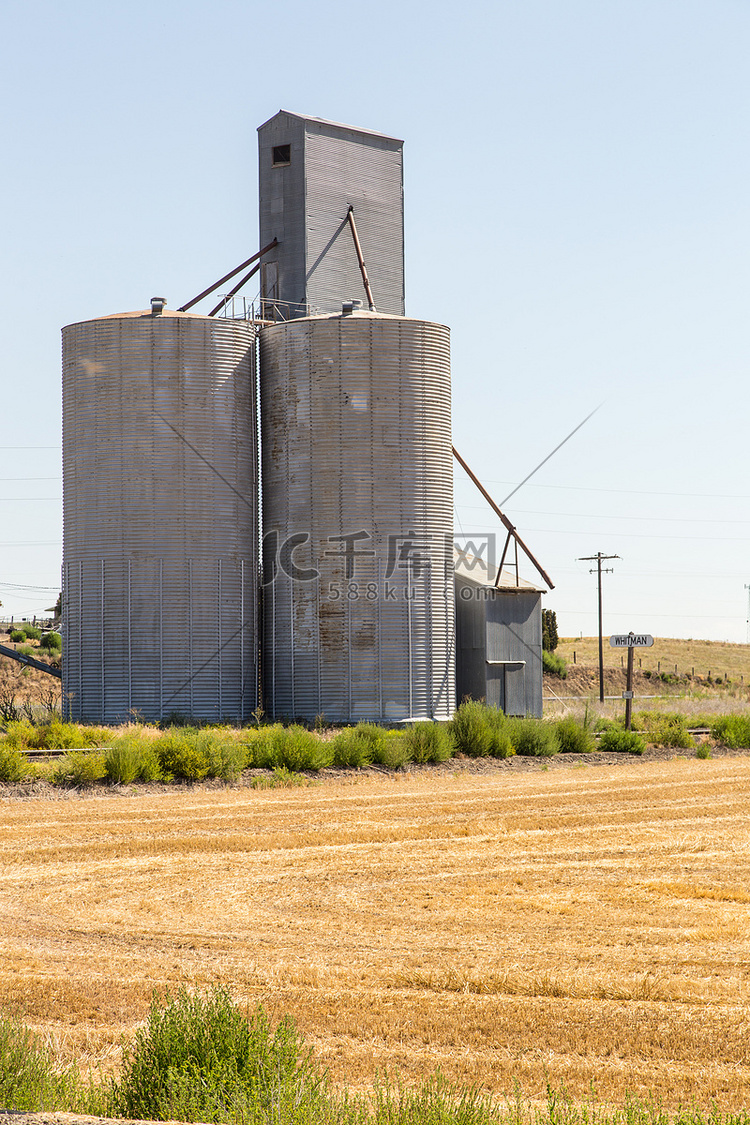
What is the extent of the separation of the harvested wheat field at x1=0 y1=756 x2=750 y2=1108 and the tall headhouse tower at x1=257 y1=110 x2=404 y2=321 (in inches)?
1080

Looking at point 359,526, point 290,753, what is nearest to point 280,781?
point 290,753

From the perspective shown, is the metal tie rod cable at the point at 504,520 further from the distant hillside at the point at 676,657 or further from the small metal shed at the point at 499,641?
the distant hillside at the point at 676,657

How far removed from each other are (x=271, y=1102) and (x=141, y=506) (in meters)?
31.8

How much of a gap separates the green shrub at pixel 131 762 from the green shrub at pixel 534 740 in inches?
421

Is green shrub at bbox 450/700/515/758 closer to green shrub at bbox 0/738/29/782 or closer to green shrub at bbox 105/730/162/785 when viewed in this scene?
green shrub at bbox 105/730/162/785

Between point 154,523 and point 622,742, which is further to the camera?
point 154,523

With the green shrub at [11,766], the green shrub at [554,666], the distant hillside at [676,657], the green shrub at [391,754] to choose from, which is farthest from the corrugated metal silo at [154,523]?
the distant hillside at [676,657]

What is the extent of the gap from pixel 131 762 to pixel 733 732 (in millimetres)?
19082

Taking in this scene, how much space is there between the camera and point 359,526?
36.6 metres

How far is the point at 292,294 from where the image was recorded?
43.7 m

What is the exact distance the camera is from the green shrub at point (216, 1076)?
5.29 metres

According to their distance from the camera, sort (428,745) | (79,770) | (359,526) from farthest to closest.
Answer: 1. (359,526)
2. (428,745)
3. (79,770)

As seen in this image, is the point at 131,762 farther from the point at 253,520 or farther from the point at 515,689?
the point at 515,689

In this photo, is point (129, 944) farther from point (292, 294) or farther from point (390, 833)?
point (292, 294)
